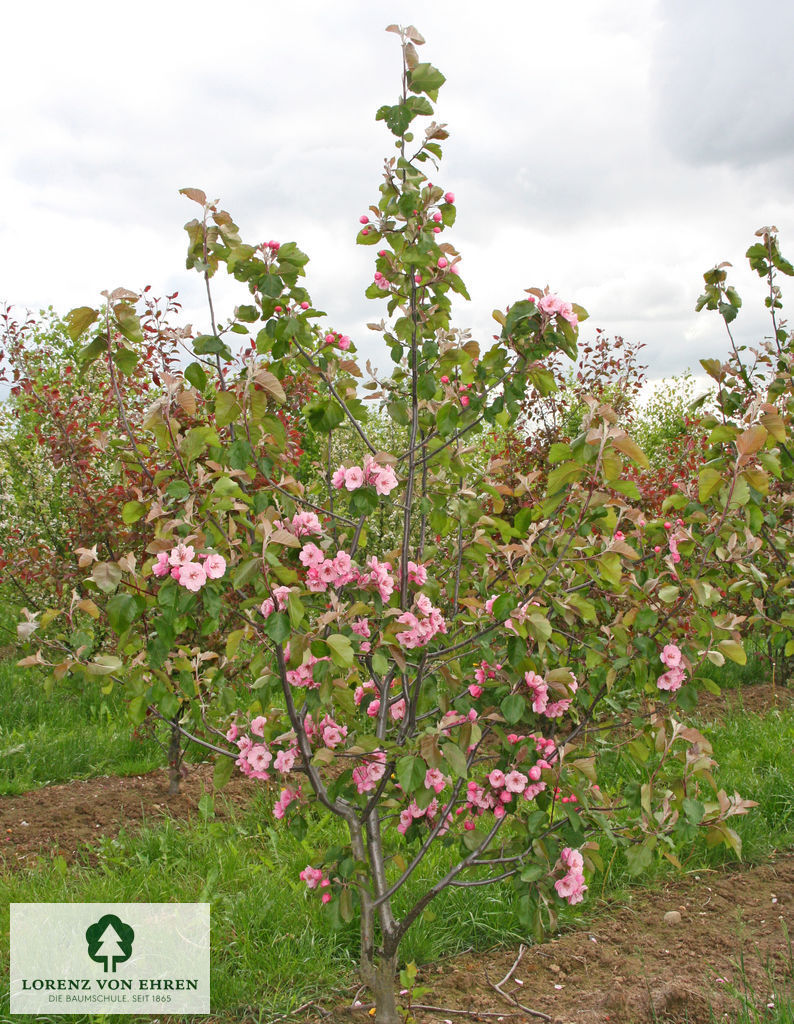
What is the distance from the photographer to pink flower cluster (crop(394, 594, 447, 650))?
2156 millimetres

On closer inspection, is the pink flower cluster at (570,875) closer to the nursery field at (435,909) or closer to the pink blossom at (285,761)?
the nursery field at (435,909)

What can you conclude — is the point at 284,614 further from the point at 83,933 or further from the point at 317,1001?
the point at 83,933

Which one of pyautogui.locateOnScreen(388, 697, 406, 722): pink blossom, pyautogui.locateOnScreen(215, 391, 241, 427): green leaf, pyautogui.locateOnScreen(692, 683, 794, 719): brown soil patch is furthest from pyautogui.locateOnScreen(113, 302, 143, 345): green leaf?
pyautogui.locateOnScreen(692, 683, 794, 719): brown soil patch

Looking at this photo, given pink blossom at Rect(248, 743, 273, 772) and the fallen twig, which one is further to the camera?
the fallen twig

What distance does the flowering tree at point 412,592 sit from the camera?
82.0 inches

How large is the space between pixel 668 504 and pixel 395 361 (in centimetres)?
106

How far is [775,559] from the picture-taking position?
14.1ft

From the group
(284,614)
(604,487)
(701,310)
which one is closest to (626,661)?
(604,487)

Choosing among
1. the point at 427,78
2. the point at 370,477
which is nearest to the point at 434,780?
the point at 370,477

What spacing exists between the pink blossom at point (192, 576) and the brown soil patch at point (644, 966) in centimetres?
166

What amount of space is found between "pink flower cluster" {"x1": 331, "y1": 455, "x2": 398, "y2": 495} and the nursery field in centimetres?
165

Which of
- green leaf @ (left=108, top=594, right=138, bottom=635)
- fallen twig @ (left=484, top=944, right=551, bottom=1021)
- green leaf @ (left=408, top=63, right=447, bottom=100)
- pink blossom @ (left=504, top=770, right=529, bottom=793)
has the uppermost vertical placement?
green leaf @ (left=408, top=63, right=447, bottom=100)

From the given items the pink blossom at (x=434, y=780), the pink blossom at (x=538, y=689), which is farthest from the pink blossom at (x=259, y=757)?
the pink blossom at (x=538, y=689)

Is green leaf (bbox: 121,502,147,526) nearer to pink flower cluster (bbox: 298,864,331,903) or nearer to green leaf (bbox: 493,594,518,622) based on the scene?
green leaf (bbox: 493,594,518,622)
